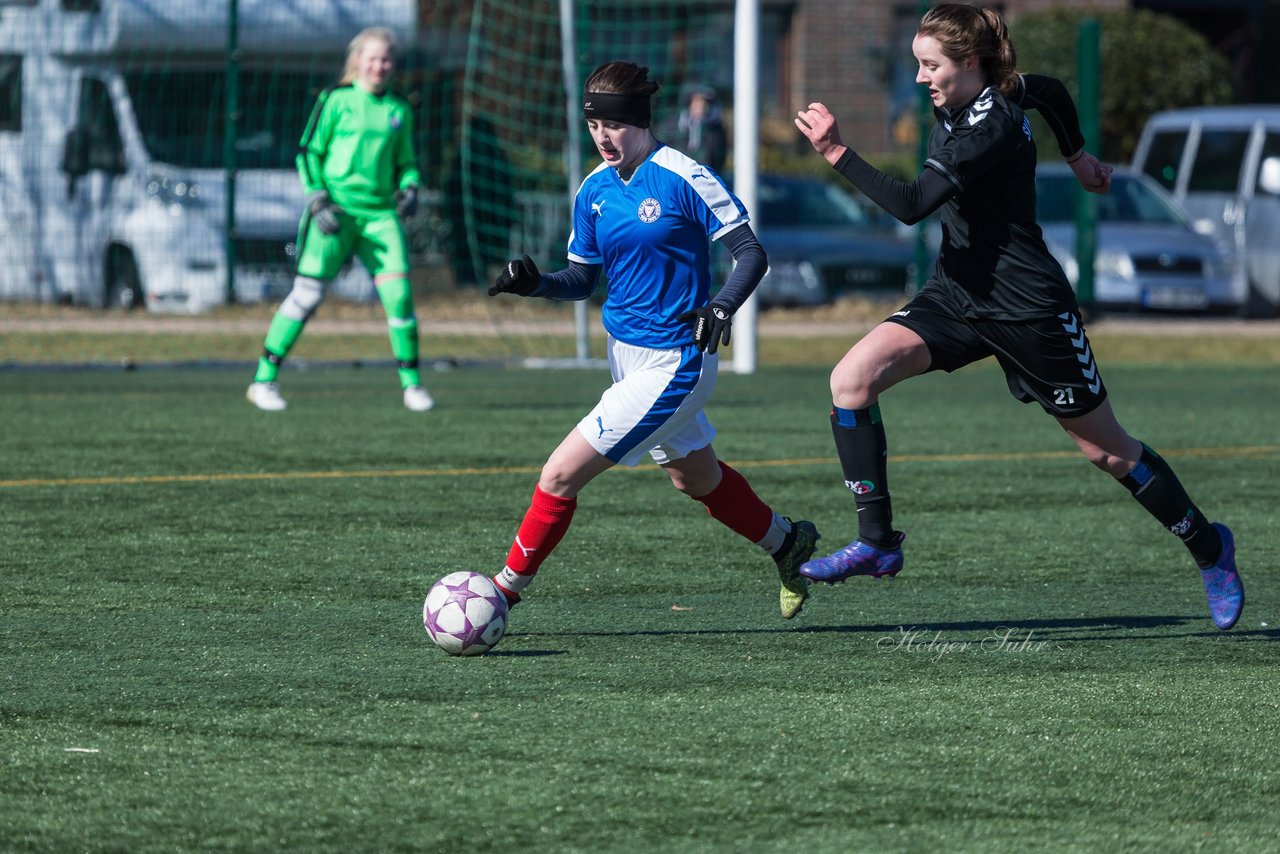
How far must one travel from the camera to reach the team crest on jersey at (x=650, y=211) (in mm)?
5418

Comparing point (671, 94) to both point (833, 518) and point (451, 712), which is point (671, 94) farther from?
point (451, 712)

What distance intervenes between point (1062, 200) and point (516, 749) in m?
17.4

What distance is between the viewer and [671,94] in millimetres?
22547

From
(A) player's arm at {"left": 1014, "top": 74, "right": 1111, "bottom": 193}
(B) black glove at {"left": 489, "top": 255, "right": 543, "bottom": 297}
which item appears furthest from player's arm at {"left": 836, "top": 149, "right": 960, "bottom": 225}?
(B) black glove at {"left": 489, "top": 255, "right": 543, "bottom": 297}

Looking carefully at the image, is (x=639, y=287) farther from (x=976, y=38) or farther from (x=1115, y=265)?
(x=1115, y=265)

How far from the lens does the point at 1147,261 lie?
20.8 meters

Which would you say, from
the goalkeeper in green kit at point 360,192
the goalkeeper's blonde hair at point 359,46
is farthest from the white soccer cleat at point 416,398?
the goalkeeper's blonde hair at point 359,46

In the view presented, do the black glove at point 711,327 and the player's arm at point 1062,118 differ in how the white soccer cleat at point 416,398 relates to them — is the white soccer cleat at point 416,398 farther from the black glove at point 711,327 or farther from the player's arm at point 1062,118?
the black glove at point 711,327

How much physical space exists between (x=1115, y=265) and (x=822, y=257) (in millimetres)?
3005

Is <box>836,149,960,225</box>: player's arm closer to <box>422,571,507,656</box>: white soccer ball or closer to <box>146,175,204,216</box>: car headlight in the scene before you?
<box>422,571,507,656</box>: white soccer ball

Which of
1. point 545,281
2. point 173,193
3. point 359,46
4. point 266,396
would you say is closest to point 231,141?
point 173,193

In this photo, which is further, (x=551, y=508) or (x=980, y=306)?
(x=980, y=306)

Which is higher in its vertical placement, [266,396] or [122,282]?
[266,396]

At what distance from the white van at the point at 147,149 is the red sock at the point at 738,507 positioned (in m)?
11.5
